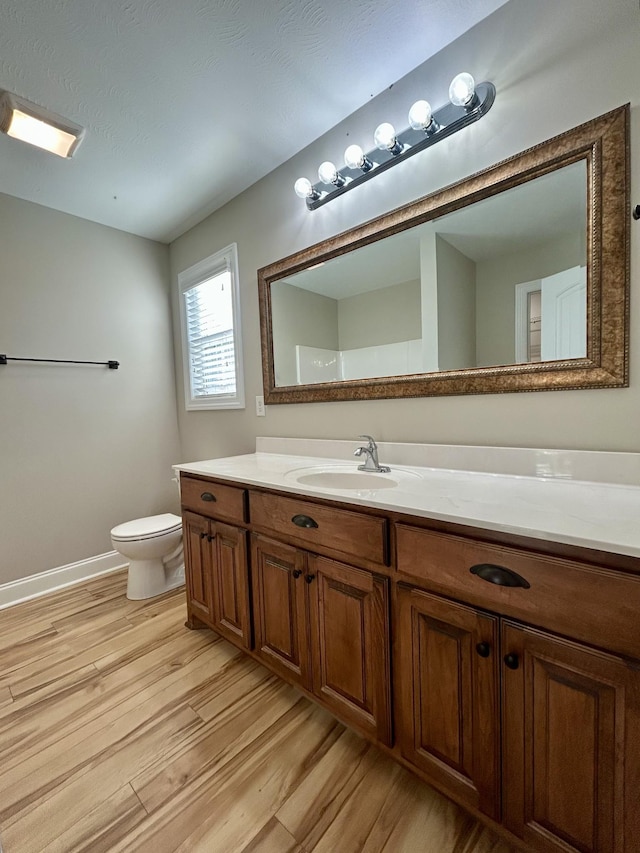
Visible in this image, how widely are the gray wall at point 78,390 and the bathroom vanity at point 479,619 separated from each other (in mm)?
1611

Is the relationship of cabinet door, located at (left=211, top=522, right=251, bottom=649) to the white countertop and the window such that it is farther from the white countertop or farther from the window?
the window

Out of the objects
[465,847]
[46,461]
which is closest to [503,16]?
[465,847]

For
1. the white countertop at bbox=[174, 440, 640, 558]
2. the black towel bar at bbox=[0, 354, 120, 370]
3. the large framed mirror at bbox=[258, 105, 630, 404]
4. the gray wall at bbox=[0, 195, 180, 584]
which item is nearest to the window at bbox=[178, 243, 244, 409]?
the gray wall at bbox=[0, 195, 180, 584]

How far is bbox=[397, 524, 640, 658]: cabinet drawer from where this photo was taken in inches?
26.3

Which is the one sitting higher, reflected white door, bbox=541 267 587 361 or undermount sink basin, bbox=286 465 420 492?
reflected white door, bbox=541 267 587 361

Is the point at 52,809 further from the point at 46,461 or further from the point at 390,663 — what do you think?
Answer: the point at 46,461

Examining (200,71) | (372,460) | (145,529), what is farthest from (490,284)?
(145,529)

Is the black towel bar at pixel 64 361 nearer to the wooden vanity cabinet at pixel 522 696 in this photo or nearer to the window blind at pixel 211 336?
the window blind at pixel 211 336

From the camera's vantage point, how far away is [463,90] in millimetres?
1212

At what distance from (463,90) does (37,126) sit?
5.78ft

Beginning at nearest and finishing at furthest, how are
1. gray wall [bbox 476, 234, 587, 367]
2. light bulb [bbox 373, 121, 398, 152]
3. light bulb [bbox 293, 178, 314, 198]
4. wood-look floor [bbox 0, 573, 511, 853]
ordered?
wood-look floor [bbox 0, 573, 511, 853] → gray wall [bbox 476, 234, 587, 367] → light bulb [bbox 373, 121, 398, 152] → light bulb [bbox 293, 178, 314, 198]

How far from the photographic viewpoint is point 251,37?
128 cm

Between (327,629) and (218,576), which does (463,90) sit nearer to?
(327,629)

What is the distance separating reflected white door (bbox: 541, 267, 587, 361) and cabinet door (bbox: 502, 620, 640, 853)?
85 cm
